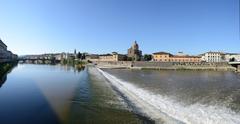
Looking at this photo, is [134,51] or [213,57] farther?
[134,51]

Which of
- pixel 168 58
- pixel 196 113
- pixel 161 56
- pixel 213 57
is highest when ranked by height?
pixel 161 56

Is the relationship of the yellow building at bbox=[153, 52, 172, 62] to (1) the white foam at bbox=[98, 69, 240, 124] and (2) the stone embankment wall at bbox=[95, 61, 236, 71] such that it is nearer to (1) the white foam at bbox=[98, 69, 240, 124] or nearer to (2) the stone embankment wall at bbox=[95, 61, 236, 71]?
(2) the stone embankment wall at bbox=[95, 61, 236, 71]

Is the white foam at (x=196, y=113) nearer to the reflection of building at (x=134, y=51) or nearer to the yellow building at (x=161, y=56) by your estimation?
the yellow building at (x=161, y=56)

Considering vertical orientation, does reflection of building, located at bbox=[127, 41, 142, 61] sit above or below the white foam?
above

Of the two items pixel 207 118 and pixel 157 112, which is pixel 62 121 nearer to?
pixel 157 112

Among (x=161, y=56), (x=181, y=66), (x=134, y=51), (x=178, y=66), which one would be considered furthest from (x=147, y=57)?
(x=181, y=66)

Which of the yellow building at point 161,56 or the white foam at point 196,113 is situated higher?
the yellow building at point 161,56

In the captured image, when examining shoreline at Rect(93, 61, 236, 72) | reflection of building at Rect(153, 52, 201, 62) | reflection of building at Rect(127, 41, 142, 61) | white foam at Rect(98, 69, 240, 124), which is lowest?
white foam at Rect(98, 69, 240, 124)

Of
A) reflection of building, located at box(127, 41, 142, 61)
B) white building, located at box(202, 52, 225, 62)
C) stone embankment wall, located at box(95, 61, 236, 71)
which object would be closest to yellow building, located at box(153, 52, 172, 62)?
reflection of building, located at box(127, 41, 142, 61)

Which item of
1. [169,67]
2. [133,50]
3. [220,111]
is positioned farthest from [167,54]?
[220,111]

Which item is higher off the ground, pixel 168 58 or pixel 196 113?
pixel 168 58

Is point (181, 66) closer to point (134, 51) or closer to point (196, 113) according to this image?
point (134, 51)

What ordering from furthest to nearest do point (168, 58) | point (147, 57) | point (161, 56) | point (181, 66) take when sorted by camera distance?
point (147, 57) < point (161, 56) < point (168, 58) < point (181, 66)

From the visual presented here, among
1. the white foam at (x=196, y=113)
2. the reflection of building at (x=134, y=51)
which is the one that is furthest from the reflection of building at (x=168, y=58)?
the white foam at (x=196, y=113)
